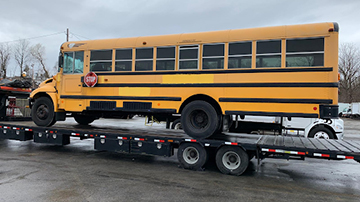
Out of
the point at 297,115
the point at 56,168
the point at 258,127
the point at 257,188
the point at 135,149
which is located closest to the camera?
the point at 257,188

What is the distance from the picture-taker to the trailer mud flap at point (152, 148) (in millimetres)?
6914

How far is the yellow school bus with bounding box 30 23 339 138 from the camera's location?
19.5ft

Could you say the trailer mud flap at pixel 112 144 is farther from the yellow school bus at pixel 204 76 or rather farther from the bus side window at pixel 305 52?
the bus side window at pixel 305 52

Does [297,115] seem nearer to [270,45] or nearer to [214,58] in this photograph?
[270,45]

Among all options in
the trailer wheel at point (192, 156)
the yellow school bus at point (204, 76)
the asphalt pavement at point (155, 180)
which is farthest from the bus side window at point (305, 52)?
the trailer wheel at point (192, 156)

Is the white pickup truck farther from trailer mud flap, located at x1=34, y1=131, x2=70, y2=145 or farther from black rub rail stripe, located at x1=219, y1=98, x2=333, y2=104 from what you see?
trailer mud flap, located at x1=34, y1=131, x2=70, y2=145

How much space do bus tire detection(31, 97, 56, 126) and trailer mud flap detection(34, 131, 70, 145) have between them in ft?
1.46

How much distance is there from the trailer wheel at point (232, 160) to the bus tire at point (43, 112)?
18.7 ft

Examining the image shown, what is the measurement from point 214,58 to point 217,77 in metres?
0.51

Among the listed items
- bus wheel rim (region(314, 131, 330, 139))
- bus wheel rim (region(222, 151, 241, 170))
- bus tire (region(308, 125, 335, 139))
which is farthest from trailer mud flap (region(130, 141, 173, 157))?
bus wheel rim (region(314, 131, 330, 139))

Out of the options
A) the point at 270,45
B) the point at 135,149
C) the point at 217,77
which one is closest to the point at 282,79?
the point at 270,45

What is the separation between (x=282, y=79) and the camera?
20.1ft

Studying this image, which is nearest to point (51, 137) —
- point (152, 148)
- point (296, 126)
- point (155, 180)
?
point (152, 148)

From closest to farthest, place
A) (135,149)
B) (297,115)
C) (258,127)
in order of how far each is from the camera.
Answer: (297,115) < (135,149) < (258,127)
